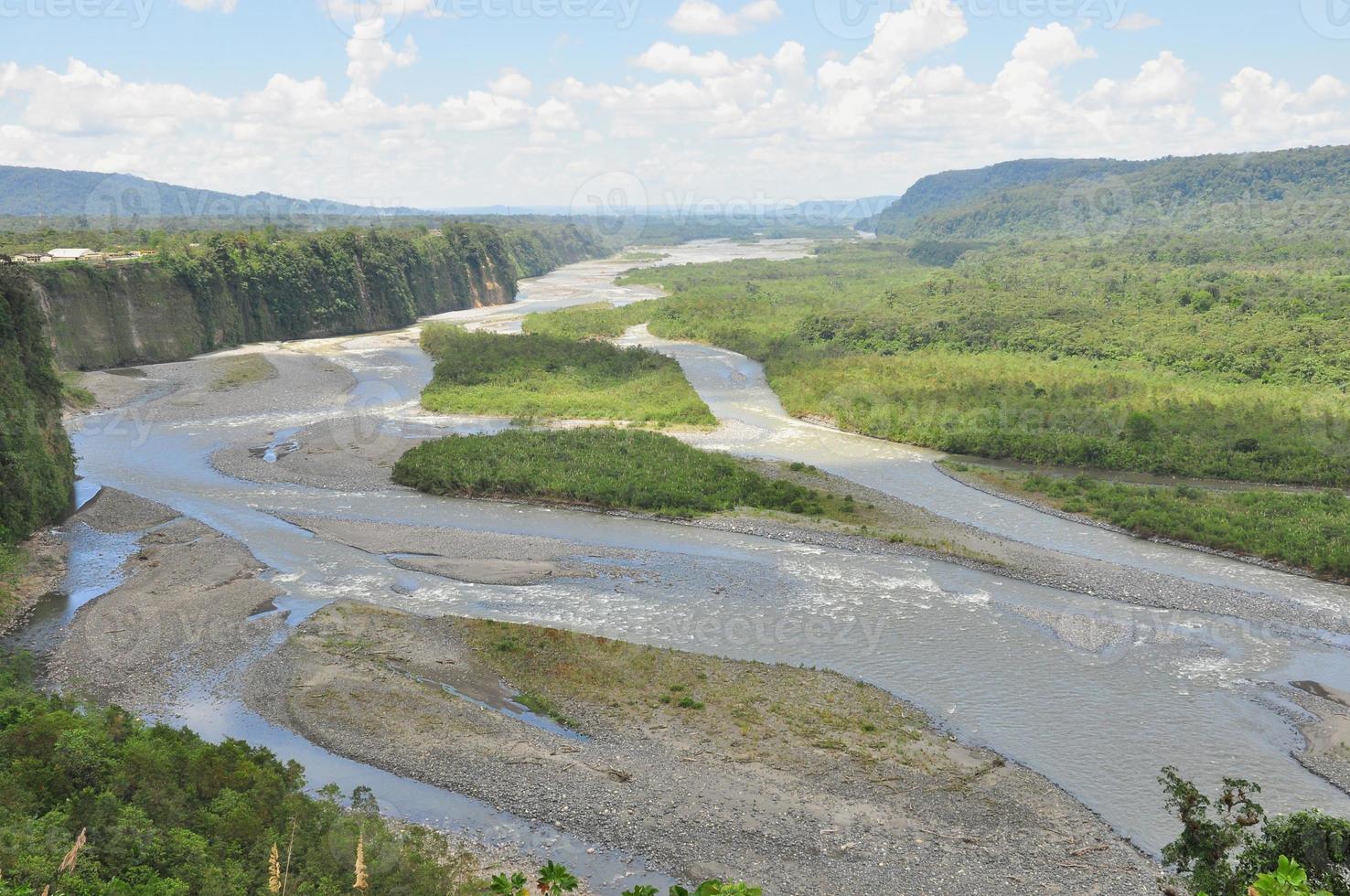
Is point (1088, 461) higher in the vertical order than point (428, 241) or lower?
lower

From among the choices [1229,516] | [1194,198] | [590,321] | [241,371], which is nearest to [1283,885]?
[1229,516]

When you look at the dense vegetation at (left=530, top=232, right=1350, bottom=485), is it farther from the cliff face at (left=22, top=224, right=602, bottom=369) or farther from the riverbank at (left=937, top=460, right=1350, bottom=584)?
the cliff face at (left=22, top=224, right=602, bottom=369)

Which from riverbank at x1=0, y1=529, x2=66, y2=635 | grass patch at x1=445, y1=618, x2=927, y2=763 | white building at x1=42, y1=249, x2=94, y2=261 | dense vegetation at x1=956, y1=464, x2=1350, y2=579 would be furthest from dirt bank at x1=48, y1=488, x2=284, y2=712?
white building at x1=42, y1=249, x2=94, y2=261

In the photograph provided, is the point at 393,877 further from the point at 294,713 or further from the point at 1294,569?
the point at 1294,569

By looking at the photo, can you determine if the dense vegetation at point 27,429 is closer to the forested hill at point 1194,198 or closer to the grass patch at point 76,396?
the grass patch at point 76,396

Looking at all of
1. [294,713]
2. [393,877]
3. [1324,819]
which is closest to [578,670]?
[294,713]

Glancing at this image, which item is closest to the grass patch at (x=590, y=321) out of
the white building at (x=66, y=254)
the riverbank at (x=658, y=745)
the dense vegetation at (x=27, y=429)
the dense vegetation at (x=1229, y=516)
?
the white building at (x=66, y=254)

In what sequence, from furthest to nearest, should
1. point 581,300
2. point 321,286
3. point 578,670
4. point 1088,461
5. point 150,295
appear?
1. point 581,300
2. point 321,286
3. point 150,295
4. point 1088,461
5. point 578,670
